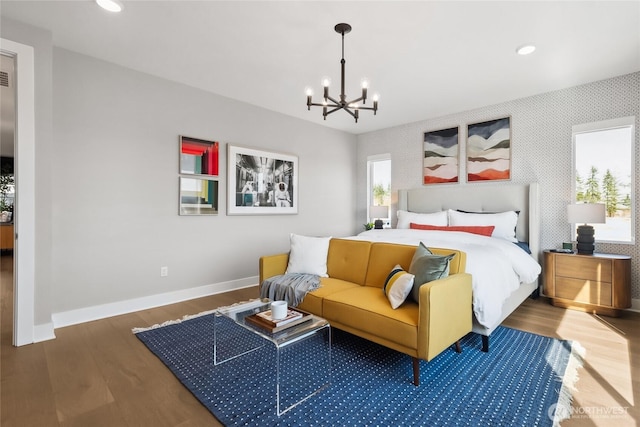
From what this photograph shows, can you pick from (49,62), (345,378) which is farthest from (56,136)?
(345,378)

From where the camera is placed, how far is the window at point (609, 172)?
139 inches

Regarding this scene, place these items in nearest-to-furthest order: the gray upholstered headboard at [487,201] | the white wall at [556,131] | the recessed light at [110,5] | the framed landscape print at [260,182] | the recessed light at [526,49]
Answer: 1. the recessed light at [110,5]
2. the recessed light at [526,49]
3. the white wall at [556,131]
4. the gray upholstered headboard at [487,201]
5. the framed landscape print at [260,182]

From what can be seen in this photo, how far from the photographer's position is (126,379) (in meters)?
2.05

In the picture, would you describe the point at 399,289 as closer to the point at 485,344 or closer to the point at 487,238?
the point at 485,344

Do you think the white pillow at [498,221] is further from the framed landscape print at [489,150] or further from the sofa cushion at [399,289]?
the sofa cushion at [399,289]

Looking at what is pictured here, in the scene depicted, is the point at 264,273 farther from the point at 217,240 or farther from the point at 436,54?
the point at 436,54

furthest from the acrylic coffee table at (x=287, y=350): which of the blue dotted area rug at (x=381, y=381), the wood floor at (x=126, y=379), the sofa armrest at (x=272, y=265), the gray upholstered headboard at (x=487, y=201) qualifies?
the gray upholstered headboard at (x=487, y=201)

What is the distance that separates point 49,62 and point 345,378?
356 cm

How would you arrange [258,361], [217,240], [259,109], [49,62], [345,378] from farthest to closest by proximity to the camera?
[259,109], [217,240], [49,62], [258,361], [345,378]

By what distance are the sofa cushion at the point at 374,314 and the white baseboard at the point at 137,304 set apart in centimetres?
217

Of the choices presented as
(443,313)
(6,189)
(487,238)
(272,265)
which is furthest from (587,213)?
(6,189)

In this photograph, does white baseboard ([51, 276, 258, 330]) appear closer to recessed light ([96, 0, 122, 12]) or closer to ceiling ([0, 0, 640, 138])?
ceiling ([0, 0, 640, 138])

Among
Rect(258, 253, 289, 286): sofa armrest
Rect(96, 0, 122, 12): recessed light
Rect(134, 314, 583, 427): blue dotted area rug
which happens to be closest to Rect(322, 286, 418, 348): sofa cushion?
Rect(134, 314, 583, 427): blue dotted area rug

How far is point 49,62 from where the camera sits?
8.70 ft
